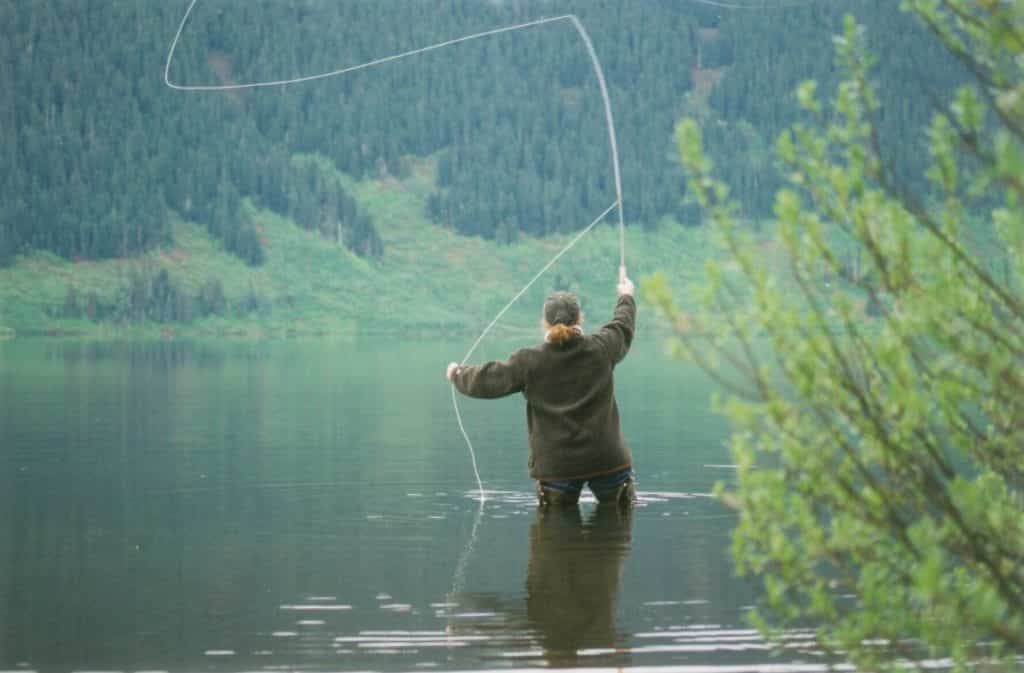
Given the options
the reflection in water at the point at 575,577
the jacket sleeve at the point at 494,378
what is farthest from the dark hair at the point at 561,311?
the reflection in water at the point at 575,577

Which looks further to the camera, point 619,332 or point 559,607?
point 619,332

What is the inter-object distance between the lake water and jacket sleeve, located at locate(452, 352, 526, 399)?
1128mm

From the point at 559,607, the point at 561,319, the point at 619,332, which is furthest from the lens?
the point at 619,332

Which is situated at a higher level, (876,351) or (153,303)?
(876,351)

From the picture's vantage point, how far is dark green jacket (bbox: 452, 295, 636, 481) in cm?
1311

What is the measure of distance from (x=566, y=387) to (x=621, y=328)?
67 centimetres

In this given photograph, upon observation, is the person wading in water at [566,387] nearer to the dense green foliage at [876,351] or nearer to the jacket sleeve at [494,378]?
the jacket sleeve at [494,378]

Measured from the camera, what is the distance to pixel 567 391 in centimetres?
1326

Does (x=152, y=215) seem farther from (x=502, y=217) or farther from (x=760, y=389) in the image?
(x=760, y=389)

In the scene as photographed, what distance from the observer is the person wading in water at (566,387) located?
13.1m

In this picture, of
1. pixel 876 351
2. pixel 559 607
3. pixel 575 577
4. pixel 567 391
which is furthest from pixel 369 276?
pixel 876 351

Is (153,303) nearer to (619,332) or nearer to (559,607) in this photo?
(619,332)

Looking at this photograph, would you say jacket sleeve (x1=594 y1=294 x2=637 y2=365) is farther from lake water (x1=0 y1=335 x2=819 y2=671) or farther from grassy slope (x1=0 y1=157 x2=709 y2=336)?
grassy slope (x1=0 y1=157 x2=709 y2=336)

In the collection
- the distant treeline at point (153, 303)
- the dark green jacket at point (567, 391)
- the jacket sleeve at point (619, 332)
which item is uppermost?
the jacket sleeve at point (619, 332)
